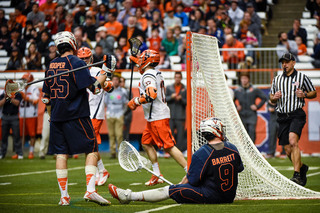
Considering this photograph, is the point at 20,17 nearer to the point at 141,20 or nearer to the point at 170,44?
the point at 141,20

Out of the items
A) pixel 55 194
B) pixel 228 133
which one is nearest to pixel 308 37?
pixel 228 133

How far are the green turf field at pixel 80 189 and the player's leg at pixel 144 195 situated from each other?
90mm

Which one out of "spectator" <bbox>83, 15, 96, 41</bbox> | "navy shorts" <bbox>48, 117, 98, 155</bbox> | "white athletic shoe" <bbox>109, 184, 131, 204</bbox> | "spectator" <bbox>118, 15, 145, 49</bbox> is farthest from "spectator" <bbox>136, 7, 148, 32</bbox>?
"white athletic shoe" <bbox>109, 184, 131, 204</bbox>

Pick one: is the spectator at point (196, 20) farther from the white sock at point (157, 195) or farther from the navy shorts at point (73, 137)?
the white sock at point (157, 195)

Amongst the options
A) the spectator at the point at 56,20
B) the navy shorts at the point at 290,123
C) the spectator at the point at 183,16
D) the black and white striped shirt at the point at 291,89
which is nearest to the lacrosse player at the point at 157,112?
the navy shorts at the point at 290,123

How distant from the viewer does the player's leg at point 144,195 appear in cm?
631

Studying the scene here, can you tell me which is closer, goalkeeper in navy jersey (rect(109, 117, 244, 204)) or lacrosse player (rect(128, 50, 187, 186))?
goalkeeper in navy jersey (rect(109, 117, 244, 204))

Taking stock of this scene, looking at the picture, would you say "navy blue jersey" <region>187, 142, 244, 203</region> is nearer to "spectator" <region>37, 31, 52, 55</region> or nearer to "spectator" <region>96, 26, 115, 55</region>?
"spectator" <region>96, 26, 115, 55</region>

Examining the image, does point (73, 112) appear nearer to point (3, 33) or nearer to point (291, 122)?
point (291, 122)

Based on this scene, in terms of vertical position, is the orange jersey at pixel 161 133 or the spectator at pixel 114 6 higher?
the spectator at pixel 114 6

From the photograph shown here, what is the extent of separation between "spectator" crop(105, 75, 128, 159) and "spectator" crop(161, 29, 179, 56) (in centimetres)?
279

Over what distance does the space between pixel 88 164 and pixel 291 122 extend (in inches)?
141

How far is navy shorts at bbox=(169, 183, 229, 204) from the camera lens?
6.22m

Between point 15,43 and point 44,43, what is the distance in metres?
1.57
